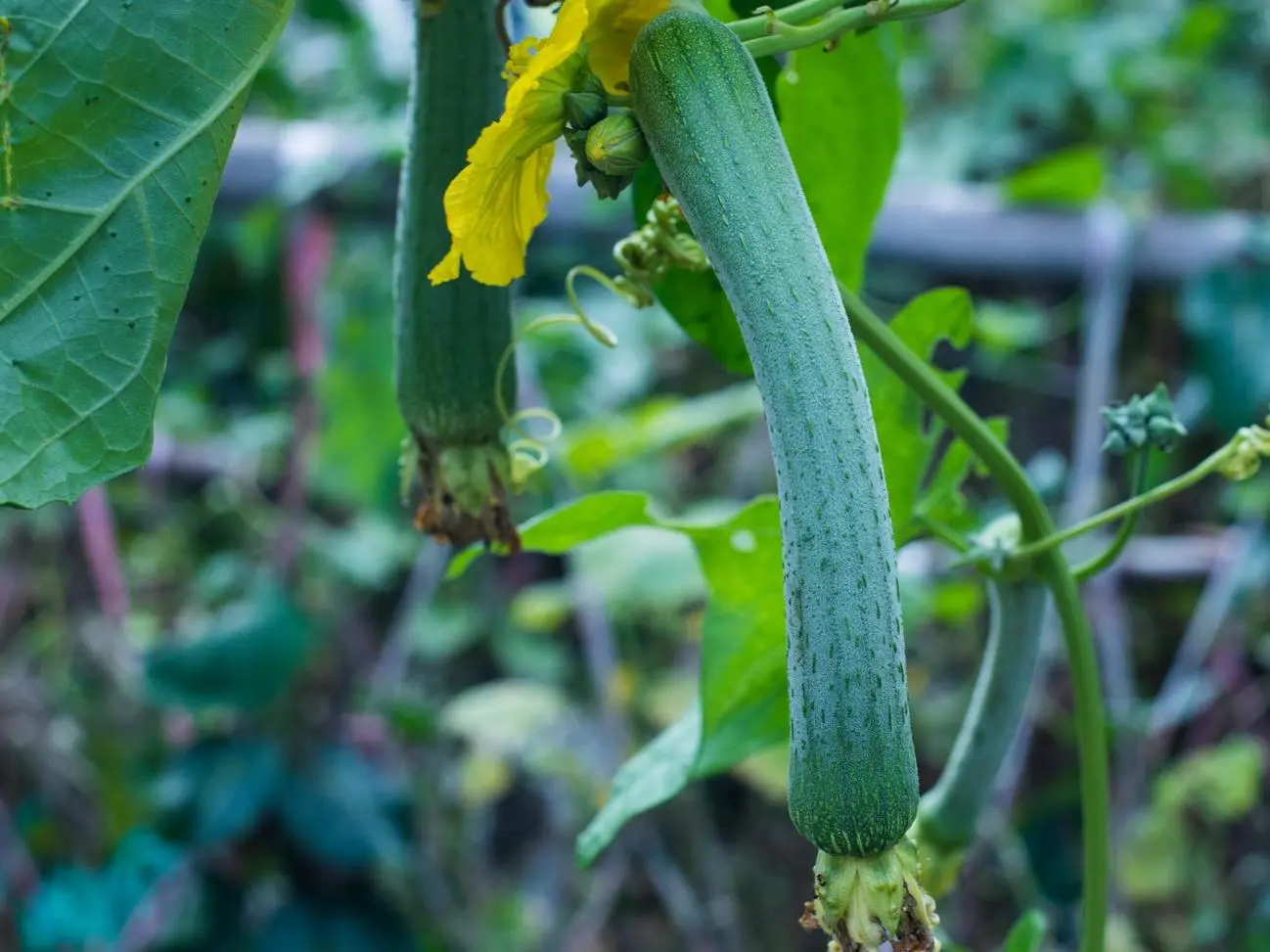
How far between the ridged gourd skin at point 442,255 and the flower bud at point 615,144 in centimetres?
15

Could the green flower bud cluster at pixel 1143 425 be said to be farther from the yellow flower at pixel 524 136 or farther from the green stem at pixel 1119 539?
the yellow flower at pixel 524 136

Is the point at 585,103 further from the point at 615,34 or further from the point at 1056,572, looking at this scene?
the point at 1056,572

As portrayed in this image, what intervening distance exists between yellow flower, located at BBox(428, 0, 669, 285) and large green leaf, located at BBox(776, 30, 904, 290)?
0.19m

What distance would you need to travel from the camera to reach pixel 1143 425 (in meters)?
0.57

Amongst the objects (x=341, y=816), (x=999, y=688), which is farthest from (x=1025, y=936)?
A: (x=341, y=816)

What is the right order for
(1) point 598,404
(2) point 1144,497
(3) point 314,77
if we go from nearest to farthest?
(2) point 1144,497 < (1) point 598,404 < (3) point 314,77

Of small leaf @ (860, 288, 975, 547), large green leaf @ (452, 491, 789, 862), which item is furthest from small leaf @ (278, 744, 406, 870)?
small leaf @ (860, 288, 975, 547)

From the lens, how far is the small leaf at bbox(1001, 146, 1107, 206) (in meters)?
1.59

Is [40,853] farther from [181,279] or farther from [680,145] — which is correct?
[680,145]

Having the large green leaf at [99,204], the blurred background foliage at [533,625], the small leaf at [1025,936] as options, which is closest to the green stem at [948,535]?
the small leaf at [1025,936]

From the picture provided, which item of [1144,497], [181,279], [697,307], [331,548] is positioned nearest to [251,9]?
[181,279]

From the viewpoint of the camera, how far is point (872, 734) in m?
0.35

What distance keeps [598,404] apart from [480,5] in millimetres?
1512

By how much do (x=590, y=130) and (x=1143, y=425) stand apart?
316mm
